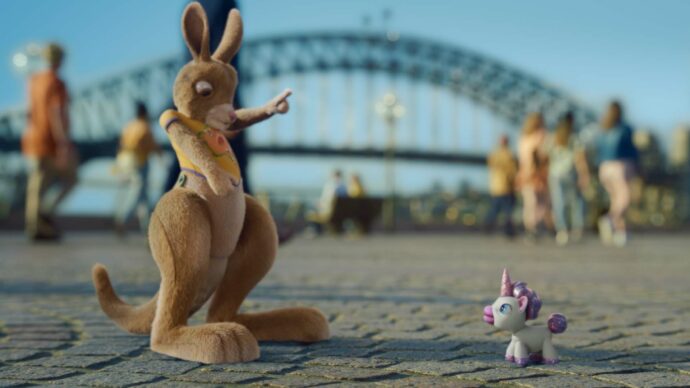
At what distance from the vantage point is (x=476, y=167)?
50.9 meters

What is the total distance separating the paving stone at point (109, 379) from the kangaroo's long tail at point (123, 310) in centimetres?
56

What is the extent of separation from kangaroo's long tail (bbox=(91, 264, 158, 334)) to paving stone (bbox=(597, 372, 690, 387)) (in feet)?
4.50

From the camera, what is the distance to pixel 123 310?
9.64 feet

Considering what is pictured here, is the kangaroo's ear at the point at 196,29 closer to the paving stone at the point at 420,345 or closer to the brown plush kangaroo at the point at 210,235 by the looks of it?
the brown plush kangaroo at the point at 210,235

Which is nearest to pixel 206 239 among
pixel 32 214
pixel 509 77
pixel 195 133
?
pixel 195 133

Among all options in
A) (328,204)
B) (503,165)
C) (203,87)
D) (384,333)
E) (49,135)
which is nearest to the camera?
(203,87)

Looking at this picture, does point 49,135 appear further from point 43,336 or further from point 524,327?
point 524,327

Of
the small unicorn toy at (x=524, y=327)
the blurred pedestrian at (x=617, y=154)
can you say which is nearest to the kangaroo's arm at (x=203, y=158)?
the small unicorn toy at (x=524, y=327)

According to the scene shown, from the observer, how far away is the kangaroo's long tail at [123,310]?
9.41 feet

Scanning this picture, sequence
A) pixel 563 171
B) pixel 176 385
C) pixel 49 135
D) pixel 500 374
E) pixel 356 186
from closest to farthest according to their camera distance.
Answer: pixel 176 385
pixel 500 374
pixel 49 135
pixel 563 171
pixel 356 186

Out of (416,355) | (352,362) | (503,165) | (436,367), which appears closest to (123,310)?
(352,362)

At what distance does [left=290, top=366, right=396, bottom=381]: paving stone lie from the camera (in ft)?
7.39

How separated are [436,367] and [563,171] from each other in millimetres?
9699

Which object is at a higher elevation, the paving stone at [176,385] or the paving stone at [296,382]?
the paving stone at [176,385]
